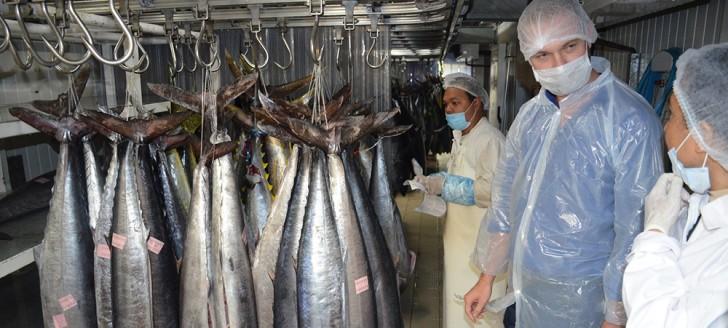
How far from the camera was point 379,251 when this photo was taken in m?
1.89

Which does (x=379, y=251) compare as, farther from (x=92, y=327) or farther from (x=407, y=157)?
(x=407, y=157)

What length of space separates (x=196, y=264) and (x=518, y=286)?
128 centimetres

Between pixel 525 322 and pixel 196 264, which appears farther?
pixel 525 322

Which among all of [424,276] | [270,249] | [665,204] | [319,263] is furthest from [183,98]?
[424,276]

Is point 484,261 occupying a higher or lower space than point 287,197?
lower

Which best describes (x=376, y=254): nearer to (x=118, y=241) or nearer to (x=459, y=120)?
(x=118, y=241)

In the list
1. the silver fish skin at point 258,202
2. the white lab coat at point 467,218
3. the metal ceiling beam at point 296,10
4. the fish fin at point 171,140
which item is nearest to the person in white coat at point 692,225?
the metal ceiling beam at point 296,10

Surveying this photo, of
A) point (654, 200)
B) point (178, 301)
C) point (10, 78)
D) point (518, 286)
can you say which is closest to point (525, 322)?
point (518, 286)

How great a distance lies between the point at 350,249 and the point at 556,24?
1.11 meters

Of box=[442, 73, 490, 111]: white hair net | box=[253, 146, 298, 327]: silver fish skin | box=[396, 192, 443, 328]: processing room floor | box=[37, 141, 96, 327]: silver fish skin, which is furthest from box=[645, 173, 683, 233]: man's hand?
box=[396, 192, 443, 328]: processing room floor

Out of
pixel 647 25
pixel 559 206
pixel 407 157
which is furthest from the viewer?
pixel 407 157

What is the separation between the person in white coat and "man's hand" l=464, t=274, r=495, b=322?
0.92 m

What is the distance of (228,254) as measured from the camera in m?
1.78

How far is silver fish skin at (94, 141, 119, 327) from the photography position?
180cm
